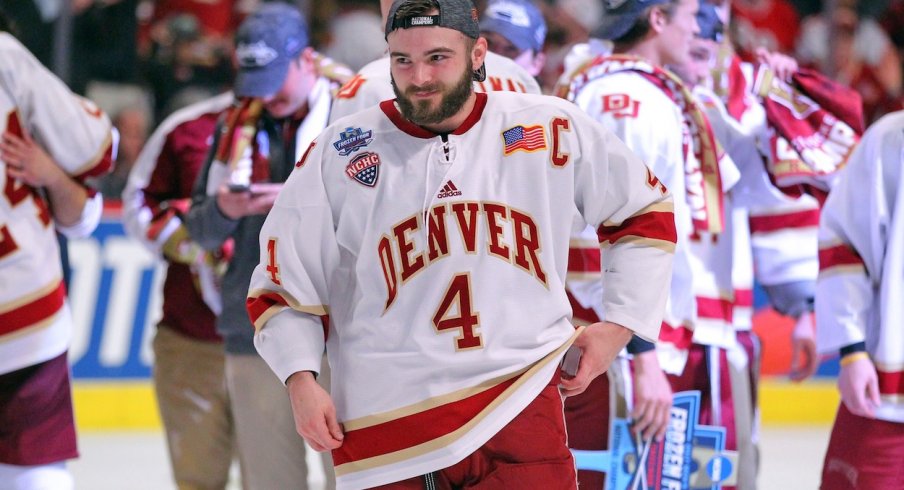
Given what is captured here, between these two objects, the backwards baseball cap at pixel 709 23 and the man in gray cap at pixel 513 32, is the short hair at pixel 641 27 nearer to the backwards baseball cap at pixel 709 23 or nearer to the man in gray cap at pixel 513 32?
the backwards baseball cap at pixel 709 23

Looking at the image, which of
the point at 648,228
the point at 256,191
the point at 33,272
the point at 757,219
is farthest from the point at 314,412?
the point at 757,219

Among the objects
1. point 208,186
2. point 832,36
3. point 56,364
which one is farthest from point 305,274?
point 832,36

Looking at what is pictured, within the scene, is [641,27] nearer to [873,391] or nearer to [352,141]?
[873,391]

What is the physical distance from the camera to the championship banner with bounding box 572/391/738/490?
341 cm

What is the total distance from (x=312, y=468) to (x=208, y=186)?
2.86 m

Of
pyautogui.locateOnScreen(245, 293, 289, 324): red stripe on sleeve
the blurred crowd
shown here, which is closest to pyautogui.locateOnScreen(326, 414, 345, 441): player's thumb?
pyautogui.locateOnScreen(245, 293, 289, 324): red stripe on sleeve

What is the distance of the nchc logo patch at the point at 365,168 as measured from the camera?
2.53 meters

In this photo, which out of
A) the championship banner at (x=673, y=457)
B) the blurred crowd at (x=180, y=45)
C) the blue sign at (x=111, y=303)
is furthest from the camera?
the blurred crowd at (x=180, y=45)

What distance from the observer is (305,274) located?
8.29 feet

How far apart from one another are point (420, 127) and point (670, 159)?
3.12 feet

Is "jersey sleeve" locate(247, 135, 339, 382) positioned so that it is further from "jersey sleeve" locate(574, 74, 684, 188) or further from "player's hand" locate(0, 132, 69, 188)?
"player's hand" locate(0, 132, 69, 188)

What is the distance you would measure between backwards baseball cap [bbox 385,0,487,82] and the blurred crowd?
172 inches

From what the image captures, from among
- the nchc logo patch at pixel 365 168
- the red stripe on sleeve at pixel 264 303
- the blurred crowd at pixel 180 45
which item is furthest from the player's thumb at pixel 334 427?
the blurred crowd at pixel 180 45

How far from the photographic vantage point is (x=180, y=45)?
7.84 meters
